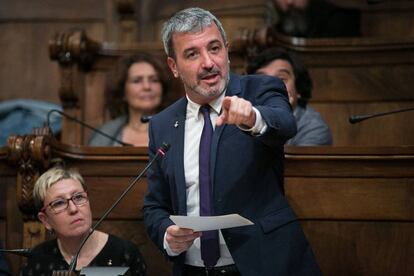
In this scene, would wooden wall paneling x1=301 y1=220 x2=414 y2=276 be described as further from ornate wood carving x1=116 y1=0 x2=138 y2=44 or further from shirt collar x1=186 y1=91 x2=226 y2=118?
ornate wood carving x1=116 y1=0 x2=138 y2=44

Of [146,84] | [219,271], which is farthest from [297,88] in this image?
[219,271]

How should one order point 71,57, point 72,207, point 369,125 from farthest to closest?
point 71,57 < point 369,125 < point 72,207

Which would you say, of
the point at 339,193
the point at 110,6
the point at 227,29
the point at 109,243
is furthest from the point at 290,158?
the point at 110,6

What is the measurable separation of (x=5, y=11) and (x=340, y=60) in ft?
4.04

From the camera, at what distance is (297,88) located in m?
2.22

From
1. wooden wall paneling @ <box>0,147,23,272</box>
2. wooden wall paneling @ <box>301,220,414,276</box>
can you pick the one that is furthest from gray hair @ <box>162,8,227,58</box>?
wooden wall paneling @ <box>0,147,23,272</box>

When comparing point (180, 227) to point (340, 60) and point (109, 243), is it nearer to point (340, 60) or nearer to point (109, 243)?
point (109, 243)

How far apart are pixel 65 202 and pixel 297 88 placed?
75 cm

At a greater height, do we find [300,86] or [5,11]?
[5,11]

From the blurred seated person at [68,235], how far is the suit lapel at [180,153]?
347mm

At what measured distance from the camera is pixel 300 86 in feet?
7.30

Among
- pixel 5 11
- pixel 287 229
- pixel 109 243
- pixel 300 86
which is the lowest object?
pixel 109 243

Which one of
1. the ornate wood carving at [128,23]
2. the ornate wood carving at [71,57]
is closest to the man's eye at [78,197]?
the ornate wood carving at [71,57]

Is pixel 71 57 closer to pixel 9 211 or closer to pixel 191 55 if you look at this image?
pixel 9 211
